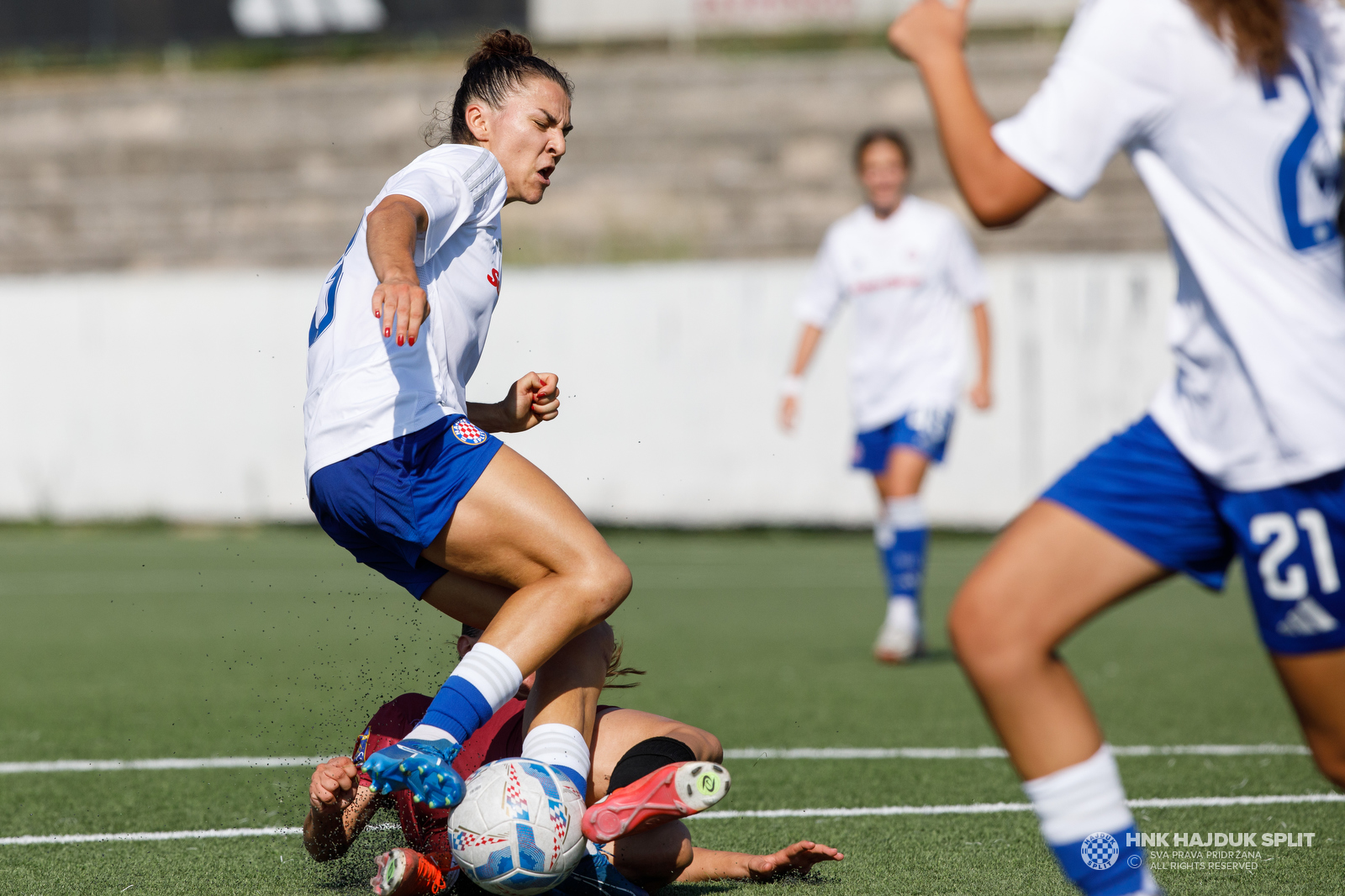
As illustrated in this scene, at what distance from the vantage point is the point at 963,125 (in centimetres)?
227

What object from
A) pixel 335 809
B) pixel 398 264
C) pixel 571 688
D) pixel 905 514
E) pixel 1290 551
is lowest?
pixel 905 514

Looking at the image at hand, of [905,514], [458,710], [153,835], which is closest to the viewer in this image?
[458,710]

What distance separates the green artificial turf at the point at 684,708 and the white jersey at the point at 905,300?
1.32m

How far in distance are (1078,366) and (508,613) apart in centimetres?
1110

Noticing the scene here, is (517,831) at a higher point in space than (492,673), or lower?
lower

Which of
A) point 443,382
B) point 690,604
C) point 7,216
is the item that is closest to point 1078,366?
point 690,604

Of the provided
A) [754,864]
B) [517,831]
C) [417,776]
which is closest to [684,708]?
[754,864]

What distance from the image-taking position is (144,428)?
14.6m

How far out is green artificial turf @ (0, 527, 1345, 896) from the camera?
11.3 ft

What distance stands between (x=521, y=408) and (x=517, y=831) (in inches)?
44.7

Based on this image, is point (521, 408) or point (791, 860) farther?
point (521, 408)

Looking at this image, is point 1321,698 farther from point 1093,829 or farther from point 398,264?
point 398,264

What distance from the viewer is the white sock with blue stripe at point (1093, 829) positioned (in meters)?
2.27

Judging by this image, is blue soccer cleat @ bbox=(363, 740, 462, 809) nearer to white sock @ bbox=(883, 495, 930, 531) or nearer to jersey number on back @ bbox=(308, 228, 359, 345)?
jersey number on back @ bbox=(308, 228, 359, 345)
